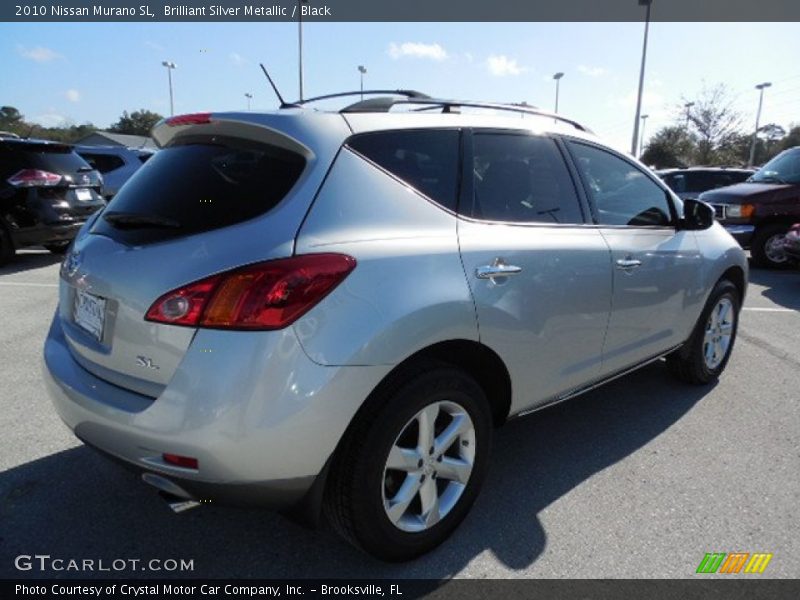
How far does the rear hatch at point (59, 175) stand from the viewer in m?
7.73

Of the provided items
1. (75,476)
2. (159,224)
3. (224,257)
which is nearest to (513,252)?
(224,257)

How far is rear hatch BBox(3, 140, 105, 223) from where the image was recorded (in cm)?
773

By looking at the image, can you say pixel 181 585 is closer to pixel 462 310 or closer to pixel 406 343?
pixel 406 343

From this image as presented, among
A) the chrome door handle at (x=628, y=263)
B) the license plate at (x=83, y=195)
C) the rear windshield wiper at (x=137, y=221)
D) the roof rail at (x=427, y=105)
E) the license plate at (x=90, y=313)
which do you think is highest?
the roof rail at (x=427, y=105)

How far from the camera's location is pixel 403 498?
7.25ft

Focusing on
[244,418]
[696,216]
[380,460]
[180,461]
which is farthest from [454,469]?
[696,216]

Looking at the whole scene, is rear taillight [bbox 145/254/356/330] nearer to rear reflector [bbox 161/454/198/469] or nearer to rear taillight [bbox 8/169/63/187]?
rear reflector [bbox 161/454/198/469]

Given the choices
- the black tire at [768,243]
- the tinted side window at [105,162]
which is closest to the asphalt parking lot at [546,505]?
the black tire at [768,243]

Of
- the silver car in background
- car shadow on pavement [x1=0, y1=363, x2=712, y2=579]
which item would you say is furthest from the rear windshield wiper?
the silver car in background

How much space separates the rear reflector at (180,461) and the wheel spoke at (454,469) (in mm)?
946

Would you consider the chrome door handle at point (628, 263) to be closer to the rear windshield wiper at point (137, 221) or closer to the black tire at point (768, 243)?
the rear windshield wiper at point (137, 221)

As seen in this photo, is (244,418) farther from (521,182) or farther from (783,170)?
(783,170)

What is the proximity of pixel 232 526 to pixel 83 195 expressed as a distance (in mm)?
7326

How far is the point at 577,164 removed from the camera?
3.07 meters
